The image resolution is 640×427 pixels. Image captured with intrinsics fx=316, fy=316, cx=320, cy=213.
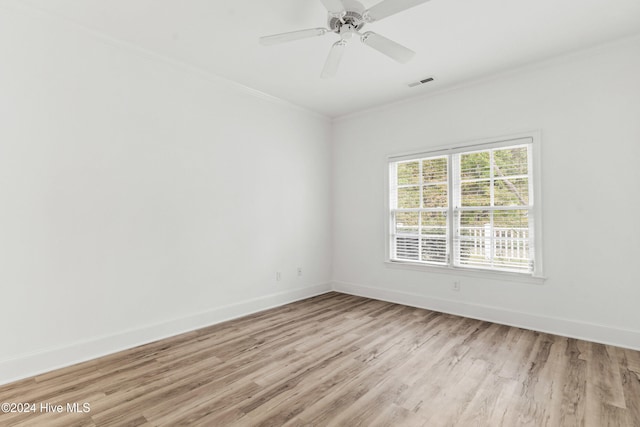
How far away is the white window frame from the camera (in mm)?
3430

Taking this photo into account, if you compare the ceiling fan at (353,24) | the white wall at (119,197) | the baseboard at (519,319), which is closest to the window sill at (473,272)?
→ the baseboard at (519,319)

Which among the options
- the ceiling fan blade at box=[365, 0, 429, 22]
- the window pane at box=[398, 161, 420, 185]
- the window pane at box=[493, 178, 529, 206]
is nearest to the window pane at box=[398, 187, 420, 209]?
the window pane at box=[398, 161, 420, 185]

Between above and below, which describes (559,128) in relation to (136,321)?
above

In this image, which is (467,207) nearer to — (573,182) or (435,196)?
(435,196)

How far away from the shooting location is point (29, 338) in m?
2.47

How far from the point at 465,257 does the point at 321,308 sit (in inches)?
77.4

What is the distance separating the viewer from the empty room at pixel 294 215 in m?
2.28

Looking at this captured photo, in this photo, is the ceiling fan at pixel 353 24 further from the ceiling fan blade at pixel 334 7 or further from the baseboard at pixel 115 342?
the baseboard at pixel 115 342

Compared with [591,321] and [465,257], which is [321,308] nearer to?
[465,257]

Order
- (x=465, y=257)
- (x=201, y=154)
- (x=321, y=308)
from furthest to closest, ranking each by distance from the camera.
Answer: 1. (x=321, y=308)
2. (x=465, y=257)
3. (x=201, y=154)

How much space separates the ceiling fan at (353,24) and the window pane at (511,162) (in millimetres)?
1891

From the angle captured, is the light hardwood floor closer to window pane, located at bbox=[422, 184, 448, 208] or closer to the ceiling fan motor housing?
window pane, located at bbox=[422, 184, 448, 208]

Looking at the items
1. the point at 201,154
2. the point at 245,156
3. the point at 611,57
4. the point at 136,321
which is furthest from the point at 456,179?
the point at 136,321

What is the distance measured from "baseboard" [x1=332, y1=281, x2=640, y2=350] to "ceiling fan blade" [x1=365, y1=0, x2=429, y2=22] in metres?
3.29
